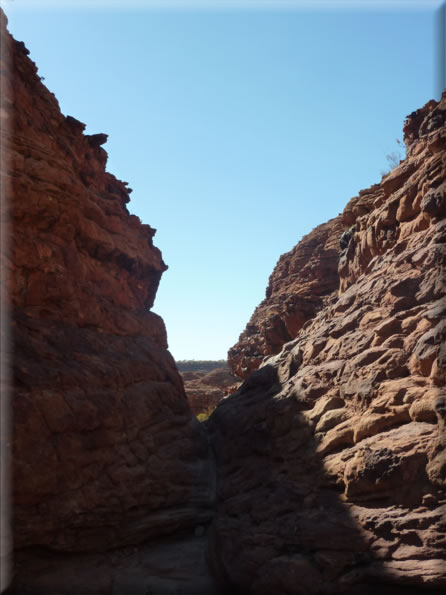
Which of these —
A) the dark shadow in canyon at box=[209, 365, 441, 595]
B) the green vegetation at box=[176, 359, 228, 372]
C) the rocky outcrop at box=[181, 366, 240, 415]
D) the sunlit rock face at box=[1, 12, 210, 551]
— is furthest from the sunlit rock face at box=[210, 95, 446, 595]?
the green vegetation at box=[176, 359, 228, 372]

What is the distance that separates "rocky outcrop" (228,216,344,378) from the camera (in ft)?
95.6

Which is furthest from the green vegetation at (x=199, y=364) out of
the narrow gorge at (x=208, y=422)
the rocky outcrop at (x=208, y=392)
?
the narrow gorge at (x=208, y=422)

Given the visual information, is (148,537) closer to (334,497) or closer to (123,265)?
(334,497)

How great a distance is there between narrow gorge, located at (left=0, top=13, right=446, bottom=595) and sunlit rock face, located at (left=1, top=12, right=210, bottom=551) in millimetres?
54

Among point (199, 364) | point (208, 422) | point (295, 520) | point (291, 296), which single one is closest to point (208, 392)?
point (291, 296)

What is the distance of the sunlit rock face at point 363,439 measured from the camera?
8.13 m

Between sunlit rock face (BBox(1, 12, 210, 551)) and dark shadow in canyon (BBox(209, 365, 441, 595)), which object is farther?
sunlit rock face (BBox(1, 12, 210, 551))

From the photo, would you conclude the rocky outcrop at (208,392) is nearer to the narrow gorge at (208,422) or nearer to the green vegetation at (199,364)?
the narrow gorge at (208,422)

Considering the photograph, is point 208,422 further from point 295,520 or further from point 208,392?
point 208,392

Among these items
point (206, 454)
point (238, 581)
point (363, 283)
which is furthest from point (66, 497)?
point (363, 283)

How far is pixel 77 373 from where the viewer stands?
1252cm

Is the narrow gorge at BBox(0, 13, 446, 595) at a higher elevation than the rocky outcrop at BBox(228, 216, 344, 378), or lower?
lower

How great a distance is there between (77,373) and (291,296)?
64.9 feet

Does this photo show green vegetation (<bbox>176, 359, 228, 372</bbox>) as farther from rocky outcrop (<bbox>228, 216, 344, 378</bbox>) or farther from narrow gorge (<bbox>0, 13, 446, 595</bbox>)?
narrow gorge (<bbox>0, 13, 446, 595</bbox>)
